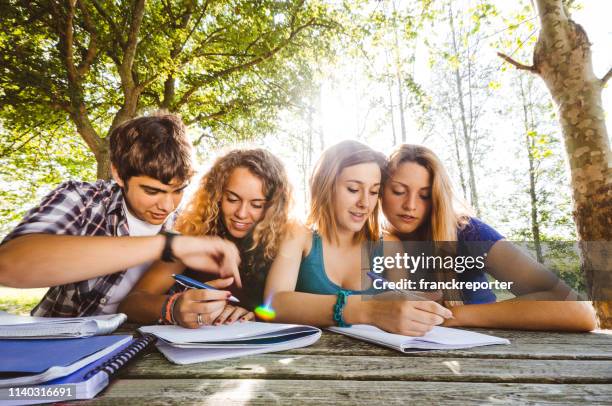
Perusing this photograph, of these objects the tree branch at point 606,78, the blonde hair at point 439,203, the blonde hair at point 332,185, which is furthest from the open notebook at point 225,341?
the tree branch at point 606,78

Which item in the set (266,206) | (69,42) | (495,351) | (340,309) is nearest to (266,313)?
(340,309)

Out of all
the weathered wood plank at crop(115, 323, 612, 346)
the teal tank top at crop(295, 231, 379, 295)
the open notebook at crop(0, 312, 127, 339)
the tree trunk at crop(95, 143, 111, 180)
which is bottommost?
the weathered wood plank at crop(115, 323, 612, 346)

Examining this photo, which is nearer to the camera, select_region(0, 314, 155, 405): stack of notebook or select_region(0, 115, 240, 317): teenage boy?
select_region(0, 314, 155, 405): stack of notebook

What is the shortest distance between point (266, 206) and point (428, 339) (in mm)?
1535

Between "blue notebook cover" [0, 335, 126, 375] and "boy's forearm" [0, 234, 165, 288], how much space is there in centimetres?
56

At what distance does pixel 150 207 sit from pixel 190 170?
0.37 meters

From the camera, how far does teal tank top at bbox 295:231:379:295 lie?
231 cm

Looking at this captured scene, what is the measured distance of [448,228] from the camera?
2.35 meters

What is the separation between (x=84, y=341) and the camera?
111 centimetres

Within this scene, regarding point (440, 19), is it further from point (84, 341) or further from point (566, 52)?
point (84, 341)

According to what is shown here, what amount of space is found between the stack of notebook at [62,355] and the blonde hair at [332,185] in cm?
148

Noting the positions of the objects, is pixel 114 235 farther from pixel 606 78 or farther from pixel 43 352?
pixel 606 78

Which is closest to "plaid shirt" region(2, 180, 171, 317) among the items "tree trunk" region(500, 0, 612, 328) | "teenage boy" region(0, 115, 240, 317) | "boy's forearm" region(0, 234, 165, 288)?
"teenage boy" region(0, 115, 240, 317)

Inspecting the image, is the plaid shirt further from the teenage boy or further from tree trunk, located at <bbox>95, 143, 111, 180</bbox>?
tree trunk, located at <bbox>95, 143, 111, 180</bbox>
